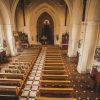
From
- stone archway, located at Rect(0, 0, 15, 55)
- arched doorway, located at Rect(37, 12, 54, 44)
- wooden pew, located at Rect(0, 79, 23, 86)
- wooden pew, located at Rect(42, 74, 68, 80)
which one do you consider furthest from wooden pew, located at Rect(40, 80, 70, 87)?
arched doorway, located at Rect(37, 12, 54, 44)

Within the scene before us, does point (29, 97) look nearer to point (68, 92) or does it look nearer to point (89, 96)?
point (68, 92)

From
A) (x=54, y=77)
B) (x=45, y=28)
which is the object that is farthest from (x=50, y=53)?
(x=45, y=28)

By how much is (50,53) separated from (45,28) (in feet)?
23.7

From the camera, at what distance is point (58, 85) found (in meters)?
5.38

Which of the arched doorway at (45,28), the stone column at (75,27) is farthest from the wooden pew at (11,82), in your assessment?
the arched doorway at (45,28)

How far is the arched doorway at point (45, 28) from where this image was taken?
16.9 meters

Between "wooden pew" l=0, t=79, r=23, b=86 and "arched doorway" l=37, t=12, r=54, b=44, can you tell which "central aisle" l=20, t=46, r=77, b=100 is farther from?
"arched doorway" l=37, t=12, r=54, b=44

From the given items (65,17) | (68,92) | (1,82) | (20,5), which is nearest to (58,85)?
(68,92)

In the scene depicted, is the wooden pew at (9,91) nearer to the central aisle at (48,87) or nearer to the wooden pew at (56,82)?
the central aisle at (48,87)

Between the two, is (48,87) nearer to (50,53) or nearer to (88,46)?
(88,46)

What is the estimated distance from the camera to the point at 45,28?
56.8ft

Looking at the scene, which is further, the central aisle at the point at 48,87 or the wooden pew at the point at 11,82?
the wooden pew at the point at 11,82

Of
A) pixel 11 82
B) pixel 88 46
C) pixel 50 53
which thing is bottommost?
pixel 11 82

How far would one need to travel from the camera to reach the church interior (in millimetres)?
5195
